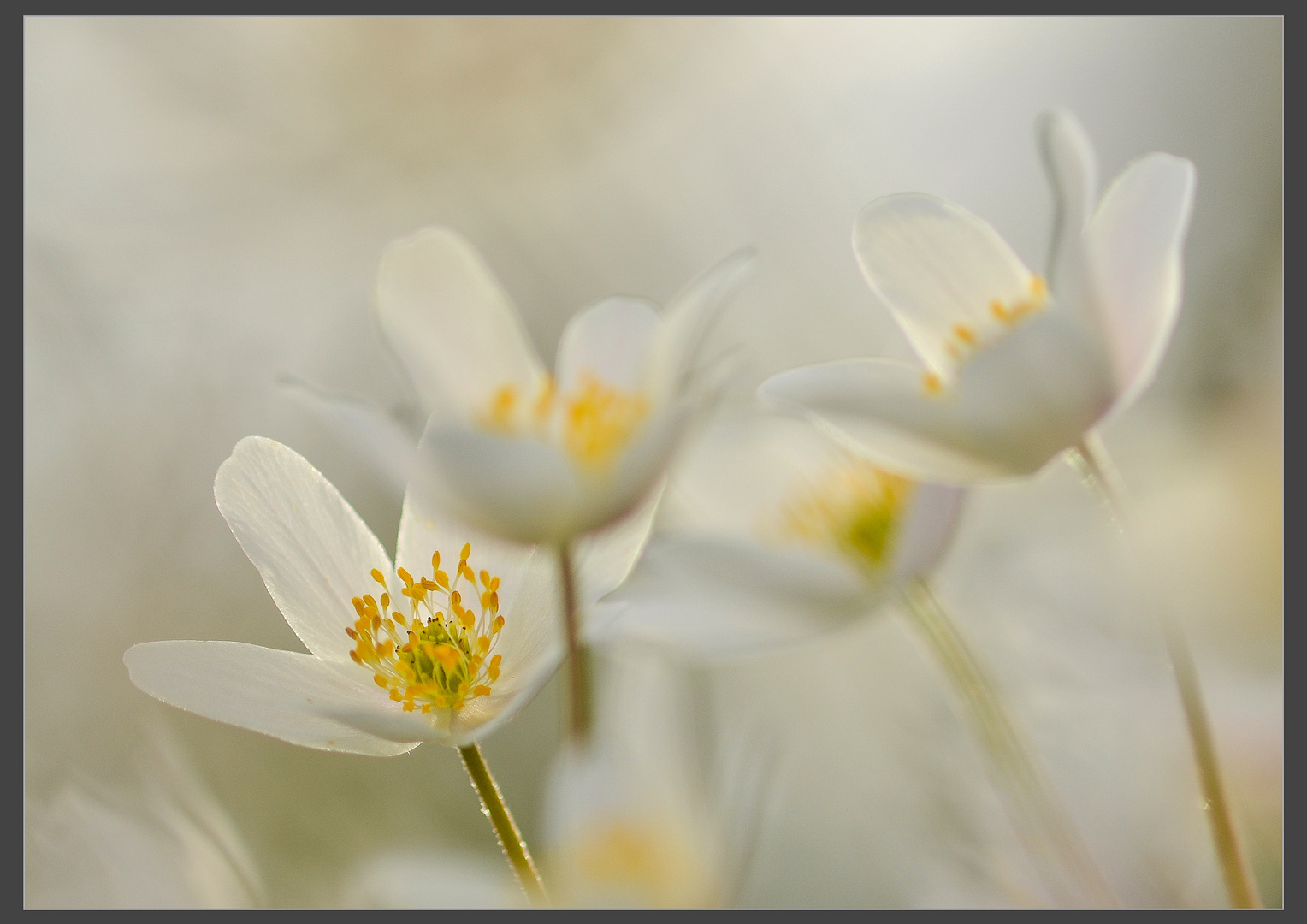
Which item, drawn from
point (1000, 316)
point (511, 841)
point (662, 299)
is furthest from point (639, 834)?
point (662, 299)

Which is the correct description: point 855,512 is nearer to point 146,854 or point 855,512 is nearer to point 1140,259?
point 1140,259

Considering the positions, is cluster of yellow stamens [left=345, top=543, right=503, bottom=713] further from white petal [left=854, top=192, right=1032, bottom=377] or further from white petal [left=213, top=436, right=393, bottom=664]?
white petal [left=854, top=192, right=1032, bottom=377]

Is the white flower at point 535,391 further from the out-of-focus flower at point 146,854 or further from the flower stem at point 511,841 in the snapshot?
the out-of-focus flower at point 146,854

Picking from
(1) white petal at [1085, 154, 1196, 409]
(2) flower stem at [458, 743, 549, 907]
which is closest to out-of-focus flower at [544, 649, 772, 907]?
(2) flower stem at [458, 743, 549, 907]

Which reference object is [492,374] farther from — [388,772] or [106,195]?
[106,195]

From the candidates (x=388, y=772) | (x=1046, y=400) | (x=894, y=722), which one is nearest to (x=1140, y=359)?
(x=1046, y=400)

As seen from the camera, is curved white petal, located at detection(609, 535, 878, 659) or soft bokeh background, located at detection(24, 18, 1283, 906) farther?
soft bokeh background, located at detection(24, 18, 1283, 906)

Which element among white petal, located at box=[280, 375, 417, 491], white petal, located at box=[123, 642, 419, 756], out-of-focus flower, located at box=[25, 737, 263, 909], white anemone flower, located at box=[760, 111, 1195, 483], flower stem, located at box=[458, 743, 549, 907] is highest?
white anemone flower, located at box=[760, 111, 1195, 483]
